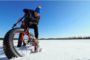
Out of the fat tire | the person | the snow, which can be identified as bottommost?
the snow

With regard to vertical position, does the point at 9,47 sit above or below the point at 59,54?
above

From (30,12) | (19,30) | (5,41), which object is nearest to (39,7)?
(30,12)

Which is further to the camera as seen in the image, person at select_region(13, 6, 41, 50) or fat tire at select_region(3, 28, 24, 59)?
person at select_region(13, 6, 41, 50)

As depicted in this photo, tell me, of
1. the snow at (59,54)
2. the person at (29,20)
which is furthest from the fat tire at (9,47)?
the person at (29,20)

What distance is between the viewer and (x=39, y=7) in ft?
19.6

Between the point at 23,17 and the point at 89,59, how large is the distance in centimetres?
298

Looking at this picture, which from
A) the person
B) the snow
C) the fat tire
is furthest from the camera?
the person

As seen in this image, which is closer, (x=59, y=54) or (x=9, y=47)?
(x=9, y=47)

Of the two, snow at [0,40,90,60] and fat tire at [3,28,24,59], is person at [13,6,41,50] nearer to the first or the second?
snow at [0,40,90,60]

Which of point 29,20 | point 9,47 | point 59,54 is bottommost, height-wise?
point 59,54

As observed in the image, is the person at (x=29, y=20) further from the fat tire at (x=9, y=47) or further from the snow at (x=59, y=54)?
the fat tire at (x=9, y=47)

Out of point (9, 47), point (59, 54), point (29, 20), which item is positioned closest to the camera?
point (9, 47)

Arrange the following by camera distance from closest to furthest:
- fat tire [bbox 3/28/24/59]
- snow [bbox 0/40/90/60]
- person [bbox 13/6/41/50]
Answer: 1. fat tire [bbox 3/28/24/59]
2. snow [bbox 0/40/90/60]
3. person [bbox 13/6/41/50]

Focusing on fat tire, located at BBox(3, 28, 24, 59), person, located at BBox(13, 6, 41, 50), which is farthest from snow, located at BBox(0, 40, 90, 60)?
person, located at BBox(13, 6, 41, 50)
